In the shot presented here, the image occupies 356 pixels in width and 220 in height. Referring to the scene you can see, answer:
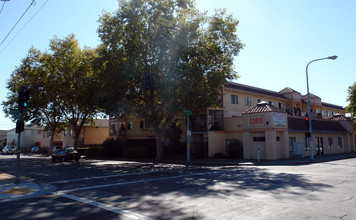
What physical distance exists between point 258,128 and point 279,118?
219 centimetres

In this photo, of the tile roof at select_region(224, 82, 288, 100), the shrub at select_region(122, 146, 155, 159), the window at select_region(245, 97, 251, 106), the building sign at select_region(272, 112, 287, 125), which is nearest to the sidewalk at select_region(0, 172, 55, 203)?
the building sign at select_region(272, 112, 287, 125)

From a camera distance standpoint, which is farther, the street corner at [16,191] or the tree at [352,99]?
the tree at [352,99]

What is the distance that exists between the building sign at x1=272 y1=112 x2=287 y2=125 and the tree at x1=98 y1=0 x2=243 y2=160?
5734 mm

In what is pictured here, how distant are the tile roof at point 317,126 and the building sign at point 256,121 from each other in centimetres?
347

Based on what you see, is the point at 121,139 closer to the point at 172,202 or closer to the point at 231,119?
the point at 231,119

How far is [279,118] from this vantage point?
2611 cm

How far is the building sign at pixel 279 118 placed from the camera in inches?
1005

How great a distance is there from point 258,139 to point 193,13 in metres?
13.7

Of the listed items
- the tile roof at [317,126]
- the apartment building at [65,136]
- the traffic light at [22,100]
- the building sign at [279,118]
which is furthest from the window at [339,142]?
the traffic light at [22,100]

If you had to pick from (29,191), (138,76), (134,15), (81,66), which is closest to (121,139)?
(81,66)

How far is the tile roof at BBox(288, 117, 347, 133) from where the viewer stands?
28422 millimetres

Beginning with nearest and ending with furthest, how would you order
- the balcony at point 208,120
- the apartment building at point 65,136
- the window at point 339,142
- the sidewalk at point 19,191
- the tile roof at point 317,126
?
the sidewalk at point 19,191 < the tile roof at point 317,126 < the balcony at point 208,120 < the window at point 339,142 < the apartment building at point 65,136

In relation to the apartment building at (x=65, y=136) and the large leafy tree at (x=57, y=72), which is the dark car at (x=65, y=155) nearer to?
the large leafy tree at (x=57, y=72)

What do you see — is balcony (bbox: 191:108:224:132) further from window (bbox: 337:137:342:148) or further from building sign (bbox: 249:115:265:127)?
window (bbox: 337:137:342:148)
